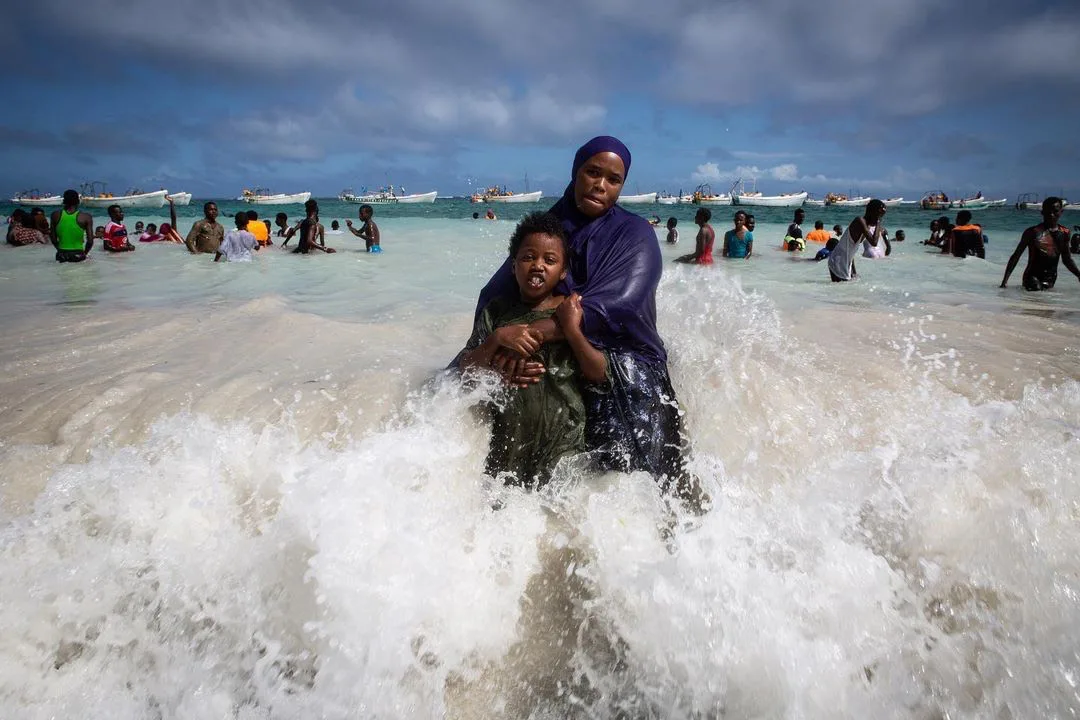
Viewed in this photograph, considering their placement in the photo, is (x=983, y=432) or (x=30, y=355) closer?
(x=983, y=432)

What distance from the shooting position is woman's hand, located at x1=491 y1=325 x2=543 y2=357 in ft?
7.58

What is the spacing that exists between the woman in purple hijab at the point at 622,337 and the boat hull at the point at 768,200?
65135 mm

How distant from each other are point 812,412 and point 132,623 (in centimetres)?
334

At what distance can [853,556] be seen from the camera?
7.32 ft

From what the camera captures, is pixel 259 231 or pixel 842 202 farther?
pixel 842 202

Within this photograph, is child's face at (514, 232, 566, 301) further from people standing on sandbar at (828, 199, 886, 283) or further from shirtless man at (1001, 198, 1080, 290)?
shirtless man at (1001, 198, 1080, 290)

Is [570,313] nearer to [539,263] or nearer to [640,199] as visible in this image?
[539,263]

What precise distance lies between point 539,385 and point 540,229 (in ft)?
2.18

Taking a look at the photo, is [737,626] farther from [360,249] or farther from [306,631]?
[360,249]

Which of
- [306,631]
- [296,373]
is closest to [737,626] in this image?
[306,631]

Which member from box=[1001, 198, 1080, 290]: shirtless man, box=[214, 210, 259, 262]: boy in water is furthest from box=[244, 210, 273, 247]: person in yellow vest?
box=[1001, 198, 1080, 290]: shirtless man

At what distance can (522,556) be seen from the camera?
2371 millimetres

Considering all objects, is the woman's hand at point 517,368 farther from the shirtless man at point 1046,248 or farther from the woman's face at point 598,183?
the shirtless man at point 1046,248

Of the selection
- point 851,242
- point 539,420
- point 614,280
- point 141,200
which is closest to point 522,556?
point 539,420
